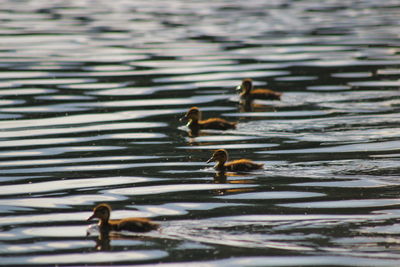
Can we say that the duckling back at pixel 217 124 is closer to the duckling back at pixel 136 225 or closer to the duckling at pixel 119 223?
the duckling at pixel 119 223

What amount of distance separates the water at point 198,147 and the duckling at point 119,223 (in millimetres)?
128

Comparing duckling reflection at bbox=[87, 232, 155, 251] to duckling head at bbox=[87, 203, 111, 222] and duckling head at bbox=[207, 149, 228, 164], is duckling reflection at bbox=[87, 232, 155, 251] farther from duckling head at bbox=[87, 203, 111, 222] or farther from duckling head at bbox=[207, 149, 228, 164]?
duckling head at bbox=[207, 149, 228, 164]

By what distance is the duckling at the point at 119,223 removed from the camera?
9.48 metres

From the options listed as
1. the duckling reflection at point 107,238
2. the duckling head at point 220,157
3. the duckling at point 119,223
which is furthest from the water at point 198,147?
the duckling head at point 220,157

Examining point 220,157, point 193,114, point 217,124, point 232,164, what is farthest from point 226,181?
point 193,114

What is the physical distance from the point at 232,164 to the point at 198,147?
85.4 inches

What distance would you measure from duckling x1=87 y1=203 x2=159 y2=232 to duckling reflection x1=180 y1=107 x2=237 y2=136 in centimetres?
574

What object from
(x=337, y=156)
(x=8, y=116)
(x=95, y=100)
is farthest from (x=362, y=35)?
(x=337, y=156)

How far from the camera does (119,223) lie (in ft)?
31.6

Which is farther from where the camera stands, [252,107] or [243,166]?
[252,107]

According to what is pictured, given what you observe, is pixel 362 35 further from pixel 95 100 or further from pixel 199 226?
pixel 199 226

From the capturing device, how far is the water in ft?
30.0

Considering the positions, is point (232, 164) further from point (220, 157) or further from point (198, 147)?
point (198, 147)

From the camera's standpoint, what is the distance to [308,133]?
14.8 metres
